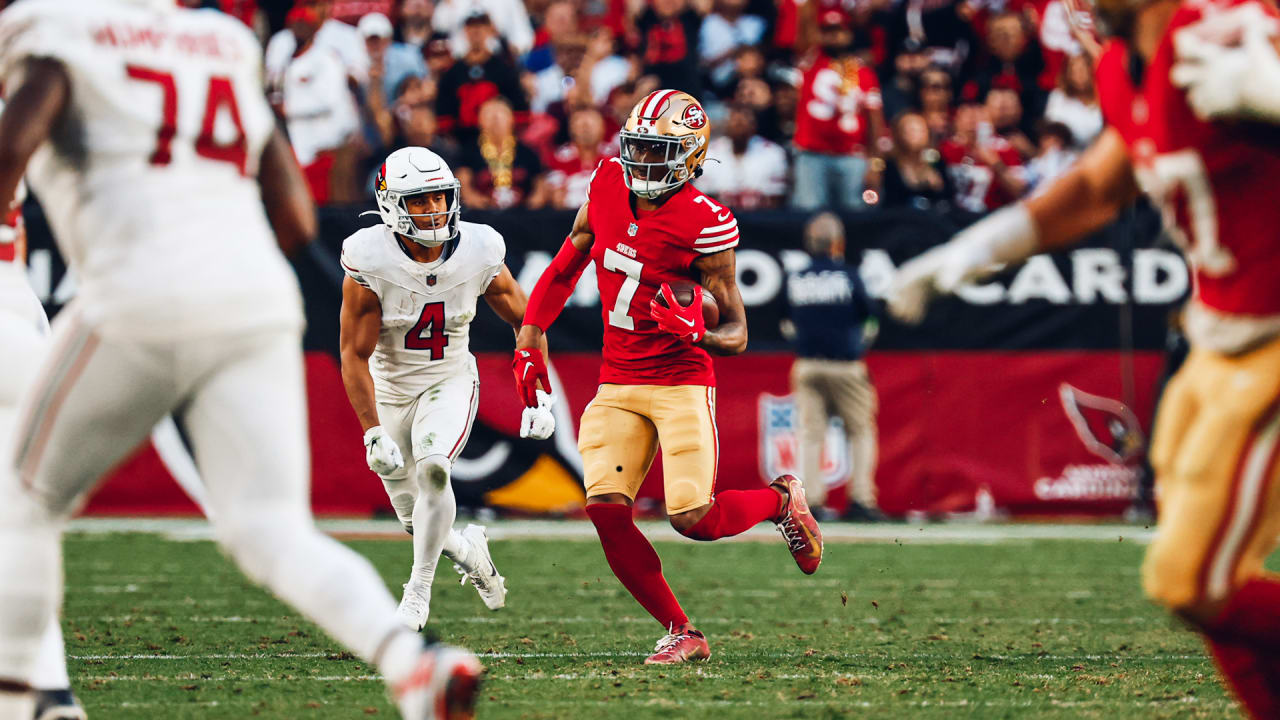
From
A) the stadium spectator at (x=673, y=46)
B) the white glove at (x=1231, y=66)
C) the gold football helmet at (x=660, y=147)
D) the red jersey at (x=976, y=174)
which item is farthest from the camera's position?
the stadium spectator at (x=673, y=46)

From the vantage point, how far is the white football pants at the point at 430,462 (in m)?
5.91

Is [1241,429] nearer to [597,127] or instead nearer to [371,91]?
[597,127]

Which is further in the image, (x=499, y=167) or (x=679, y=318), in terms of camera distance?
(x=499, y=167)

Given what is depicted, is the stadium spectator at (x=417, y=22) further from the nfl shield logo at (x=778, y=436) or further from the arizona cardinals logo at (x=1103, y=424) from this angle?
the arizona cardinals logo at (x=1103, y=424)

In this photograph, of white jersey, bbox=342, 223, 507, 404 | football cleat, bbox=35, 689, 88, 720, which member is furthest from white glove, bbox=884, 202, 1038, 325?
white jersey, bbox=342, 223, 507, 404

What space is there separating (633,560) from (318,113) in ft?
22.7

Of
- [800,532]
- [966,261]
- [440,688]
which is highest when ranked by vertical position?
[966,261]

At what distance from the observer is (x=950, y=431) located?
10.9 meters

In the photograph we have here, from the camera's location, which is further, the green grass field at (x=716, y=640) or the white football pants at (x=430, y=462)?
the white football pants at (x=430, y=462)

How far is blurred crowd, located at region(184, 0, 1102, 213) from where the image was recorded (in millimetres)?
11445

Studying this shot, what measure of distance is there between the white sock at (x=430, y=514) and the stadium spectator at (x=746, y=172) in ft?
19.4

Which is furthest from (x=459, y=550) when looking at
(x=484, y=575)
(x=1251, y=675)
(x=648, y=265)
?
(x=1251, y=675)

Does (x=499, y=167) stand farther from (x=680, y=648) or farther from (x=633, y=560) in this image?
(x=680, y=648)

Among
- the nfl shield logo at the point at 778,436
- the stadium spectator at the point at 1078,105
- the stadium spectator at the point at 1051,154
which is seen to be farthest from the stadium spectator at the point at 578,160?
the stadium spectator at the point at 1078,105
